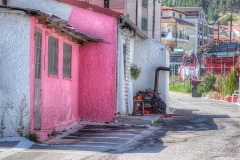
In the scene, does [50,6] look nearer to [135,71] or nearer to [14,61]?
[135,71]

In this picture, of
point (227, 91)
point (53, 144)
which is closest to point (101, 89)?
point (53, 144)

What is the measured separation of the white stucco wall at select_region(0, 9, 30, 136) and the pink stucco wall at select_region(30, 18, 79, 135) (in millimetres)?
189

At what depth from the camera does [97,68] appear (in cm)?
1895

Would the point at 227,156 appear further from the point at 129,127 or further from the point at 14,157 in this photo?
the point at 129,127

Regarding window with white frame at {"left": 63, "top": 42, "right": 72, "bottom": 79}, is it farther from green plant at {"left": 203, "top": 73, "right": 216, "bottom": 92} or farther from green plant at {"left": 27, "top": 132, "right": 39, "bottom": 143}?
green plant at {"left": 203, "top": 73, "right": 216, "bottom": 92}

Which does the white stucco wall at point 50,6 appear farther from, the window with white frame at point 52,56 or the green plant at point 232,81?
the green plant at point 232,81

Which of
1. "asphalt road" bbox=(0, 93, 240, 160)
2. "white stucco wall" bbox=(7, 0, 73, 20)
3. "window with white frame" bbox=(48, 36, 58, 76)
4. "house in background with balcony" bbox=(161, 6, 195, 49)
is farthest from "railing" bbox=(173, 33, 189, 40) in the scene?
"asphalt road" bbox=(0, 93, 240, 160)

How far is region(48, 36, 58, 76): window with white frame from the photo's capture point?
15557 mm

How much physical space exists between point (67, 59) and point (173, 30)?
67.8 metres

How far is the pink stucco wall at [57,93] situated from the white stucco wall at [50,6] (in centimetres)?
127

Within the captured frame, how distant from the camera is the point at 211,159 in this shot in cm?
1097

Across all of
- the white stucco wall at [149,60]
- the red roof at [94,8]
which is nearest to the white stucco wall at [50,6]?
the red roof at [94,8]

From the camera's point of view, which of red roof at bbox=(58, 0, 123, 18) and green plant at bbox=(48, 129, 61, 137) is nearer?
green plant at bbox=(48, 129, 61, 137)

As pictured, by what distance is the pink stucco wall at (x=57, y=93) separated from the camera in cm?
1480
